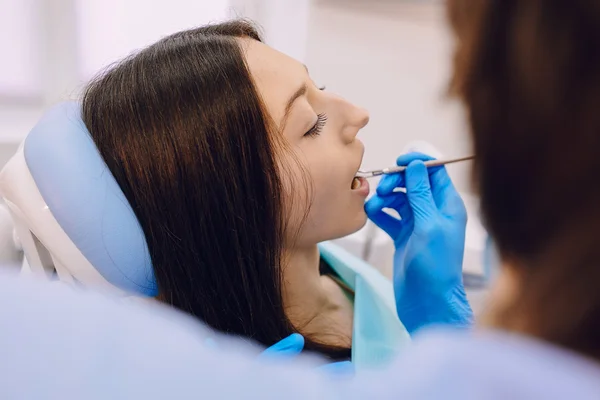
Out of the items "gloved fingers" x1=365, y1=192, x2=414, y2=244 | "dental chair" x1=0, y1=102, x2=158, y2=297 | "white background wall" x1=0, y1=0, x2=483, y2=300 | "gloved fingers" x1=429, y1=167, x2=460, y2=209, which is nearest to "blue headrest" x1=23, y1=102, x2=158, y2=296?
"dental chair" x1=0, y1=102, x2=158, y2=297

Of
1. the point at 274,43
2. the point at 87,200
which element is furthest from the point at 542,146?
the point at 274,43

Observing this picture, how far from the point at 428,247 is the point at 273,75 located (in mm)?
404

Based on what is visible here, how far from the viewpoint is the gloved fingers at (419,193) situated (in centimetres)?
95

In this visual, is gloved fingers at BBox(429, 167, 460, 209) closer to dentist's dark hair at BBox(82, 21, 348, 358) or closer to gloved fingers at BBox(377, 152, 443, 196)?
gloved fingers at BBox(377, 152, 443, 196)

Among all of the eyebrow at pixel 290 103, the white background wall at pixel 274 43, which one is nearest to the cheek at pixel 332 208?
the eyebrow at pixel 290 103

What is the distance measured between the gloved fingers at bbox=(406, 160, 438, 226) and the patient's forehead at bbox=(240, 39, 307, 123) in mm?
264

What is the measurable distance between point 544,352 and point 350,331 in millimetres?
783

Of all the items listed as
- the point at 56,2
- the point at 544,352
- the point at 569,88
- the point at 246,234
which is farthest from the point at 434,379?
the point at 56,2

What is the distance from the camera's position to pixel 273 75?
33.7 inches

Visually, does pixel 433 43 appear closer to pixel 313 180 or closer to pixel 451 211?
pixel 451 211

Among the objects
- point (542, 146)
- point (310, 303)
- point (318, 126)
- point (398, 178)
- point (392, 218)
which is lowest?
point (310, 303)

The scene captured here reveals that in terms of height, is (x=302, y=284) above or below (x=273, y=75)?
below

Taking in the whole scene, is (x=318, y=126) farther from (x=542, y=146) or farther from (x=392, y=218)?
(x=542, y=146)

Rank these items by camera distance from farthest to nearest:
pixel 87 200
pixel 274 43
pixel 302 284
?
pixel 274 43
pixel 302 284
pixel 87 200
